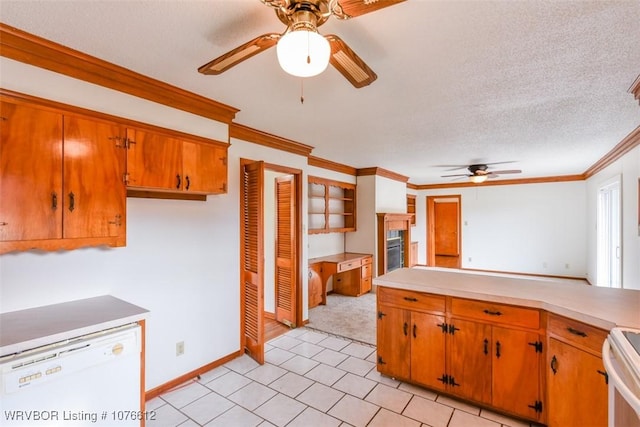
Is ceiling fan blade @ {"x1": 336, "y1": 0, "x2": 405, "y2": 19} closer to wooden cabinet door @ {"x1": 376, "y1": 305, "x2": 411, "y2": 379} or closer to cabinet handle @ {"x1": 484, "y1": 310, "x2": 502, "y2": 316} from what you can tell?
cabinet handle @ {"x1": 484, "y1": 310, "x2": 502, "y2": 316}

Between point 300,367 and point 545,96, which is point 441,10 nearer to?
point 545,96

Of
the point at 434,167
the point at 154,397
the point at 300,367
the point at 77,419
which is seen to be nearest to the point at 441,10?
the point at 77,419

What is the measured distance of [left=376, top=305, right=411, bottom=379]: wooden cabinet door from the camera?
2.53 m

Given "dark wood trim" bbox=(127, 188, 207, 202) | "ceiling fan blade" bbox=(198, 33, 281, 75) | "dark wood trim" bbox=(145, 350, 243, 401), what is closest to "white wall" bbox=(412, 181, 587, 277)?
"dark wood trim" bbox=(145, 350, 243, 401)

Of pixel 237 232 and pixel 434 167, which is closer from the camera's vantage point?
pixel 237 232

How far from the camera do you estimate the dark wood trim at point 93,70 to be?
5.52 feet

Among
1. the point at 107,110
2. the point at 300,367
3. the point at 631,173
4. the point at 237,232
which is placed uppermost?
the point at 107,110

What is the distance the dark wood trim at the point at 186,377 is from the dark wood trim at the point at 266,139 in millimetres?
2272

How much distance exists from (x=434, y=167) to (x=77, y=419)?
227 inches

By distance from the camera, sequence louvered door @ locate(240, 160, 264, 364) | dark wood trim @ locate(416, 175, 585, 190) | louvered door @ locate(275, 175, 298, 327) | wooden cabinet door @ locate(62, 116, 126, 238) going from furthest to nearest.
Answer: dark wood trim @ locate(416, 175, 585, 190), louvered door @ locate(275, 175, 298, 327), louvered door @ locate(240, 160, 264, 364), wooden cabinet door @ locate(62, 116, 126, 238)

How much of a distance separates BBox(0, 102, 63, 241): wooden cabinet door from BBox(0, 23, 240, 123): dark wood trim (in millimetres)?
353

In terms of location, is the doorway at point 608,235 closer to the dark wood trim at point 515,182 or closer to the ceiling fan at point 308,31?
the dark wood trim at point 515,182

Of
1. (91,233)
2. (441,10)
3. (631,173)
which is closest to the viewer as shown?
(441,10)

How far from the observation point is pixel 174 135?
2.35 meters
